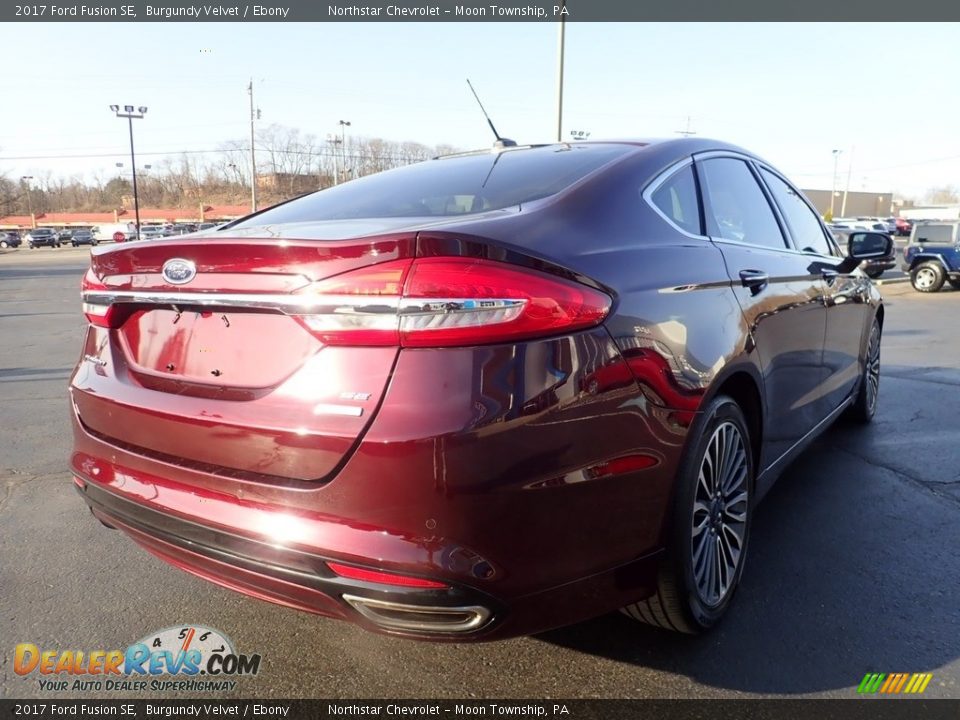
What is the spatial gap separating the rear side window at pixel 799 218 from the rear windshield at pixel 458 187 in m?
1.35

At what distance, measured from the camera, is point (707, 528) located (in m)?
2.36

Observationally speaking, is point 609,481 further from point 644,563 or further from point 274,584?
A: point 274,584

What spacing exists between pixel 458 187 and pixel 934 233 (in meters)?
19.2

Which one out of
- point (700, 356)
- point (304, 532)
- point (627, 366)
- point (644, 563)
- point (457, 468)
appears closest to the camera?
point (457, 468)

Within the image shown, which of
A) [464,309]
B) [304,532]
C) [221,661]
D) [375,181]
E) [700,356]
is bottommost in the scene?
[221,661]

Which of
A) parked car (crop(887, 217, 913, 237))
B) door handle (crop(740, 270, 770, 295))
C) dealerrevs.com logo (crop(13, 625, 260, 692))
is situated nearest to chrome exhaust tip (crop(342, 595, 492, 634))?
dealerrevs.com logo (crop(13, 625, 260, 692))

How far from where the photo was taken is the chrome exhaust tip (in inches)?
65.6

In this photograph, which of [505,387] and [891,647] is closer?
[505,387]

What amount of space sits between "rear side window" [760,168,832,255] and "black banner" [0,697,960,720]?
2.26 meters

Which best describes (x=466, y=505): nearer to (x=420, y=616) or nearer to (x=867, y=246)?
(x=420, y=616)

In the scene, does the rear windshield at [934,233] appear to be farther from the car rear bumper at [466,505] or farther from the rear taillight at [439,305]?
the rear taillight at [439,305]

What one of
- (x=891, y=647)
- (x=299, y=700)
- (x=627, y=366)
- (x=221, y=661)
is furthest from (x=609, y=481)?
(x=221, y=661)

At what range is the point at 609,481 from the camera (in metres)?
1.82

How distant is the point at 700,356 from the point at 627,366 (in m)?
0.42
